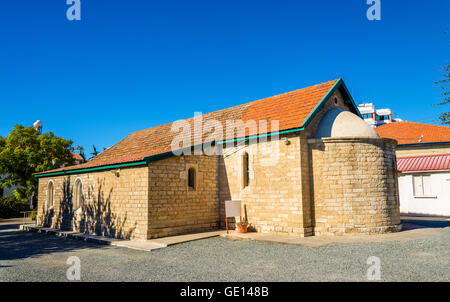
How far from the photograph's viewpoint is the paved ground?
23.5ft

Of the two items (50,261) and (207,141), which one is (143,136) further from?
(50,261)

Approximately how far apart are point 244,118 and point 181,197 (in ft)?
18.5

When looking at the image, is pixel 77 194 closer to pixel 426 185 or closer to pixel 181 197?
pixel 181 197

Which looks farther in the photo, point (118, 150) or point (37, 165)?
point (37, 165)

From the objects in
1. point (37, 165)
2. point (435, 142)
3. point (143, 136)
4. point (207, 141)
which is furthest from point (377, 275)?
point (37, 165)

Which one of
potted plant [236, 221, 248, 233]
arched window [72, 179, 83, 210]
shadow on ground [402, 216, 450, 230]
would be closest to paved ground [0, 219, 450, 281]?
potted plant [236, 221, 248, 233]

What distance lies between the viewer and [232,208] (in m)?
13.3

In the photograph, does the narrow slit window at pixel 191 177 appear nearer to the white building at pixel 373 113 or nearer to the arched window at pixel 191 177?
the arched window at pixel 191 177

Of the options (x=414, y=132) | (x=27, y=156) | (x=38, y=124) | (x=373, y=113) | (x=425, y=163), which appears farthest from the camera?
(x=373, y=113)

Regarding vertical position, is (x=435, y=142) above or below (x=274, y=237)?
above

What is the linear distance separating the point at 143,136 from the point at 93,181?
21.6 feet

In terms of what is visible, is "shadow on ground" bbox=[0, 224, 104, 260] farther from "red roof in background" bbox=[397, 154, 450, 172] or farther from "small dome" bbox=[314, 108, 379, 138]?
"red roof in background" bbox=[397, 154, 450, 172]

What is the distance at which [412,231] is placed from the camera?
13008 mm

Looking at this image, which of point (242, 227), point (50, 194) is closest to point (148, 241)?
point (242, 227)
